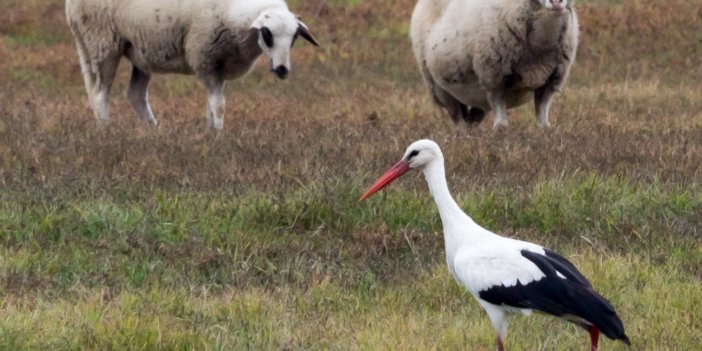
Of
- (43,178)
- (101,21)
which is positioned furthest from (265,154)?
(101,21)

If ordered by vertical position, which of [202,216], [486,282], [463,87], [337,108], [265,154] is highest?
[486,282]

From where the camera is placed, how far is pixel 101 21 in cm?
1522

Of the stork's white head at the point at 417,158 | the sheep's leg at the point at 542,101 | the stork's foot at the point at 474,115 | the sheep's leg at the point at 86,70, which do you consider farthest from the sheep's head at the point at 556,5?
the stork's white head at the point at 417,158

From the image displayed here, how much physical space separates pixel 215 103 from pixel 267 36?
0.88m

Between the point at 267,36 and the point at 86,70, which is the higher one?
the point at 267,36

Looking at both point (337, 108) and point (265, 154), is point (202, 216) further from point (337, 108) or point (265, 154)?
point (337, 108)

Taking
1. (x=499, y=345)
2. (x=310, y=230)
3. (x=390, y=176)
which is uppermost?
(x=390, y=176)

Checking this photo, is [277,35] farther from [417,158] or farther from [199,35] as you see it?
[417,158]

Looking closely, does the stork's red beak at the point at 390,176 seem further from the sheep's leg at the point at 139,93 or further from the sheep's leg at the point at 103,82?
the sheep's leg at the point at 139,93

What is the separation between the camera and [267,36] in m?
14.5

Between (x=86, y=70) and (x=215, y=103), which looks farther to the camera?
(x=86, y=70)

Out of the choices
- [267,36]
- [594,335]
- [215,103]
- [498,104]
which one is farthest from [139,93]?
[594,335]

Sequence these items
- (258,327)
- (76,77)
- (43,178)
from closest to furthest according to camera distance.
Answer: (258,327)
(43,178)
(76,77)

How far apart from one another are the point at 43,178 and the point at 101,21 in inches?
245
